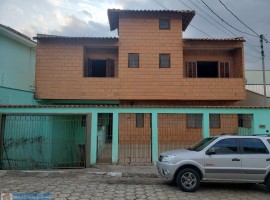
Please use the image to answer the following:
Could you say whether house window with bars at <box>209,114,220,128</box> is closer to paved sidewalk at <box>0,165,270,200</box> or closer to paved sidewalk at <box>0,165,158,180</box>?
paved sidewalk at <box>0,165,158,180</box>

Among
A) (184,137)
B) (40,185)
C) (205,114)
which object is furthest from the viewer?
(184,137)

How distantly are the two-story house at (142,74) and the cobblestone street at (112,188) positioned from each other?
29.3 feet

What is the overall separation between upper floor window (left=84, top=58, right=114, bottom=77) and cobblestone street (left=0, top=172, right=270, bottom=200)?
1145 centimetres

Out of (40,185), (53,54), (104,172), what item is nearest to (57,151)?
(104,172)

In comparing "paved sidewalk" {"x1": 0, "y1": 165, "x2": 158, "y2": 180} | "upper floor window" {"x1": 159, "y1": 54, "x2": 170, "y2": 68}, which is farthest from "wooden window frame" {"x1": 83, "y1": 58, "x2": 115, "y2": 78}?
"paved sidewalk" {"x1": 0, "y1": 165, "x2": 158, "y2": 180}

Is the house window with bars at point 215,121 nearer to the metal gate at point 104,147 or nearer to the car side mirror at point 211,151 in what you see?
the metal gate at point 104,147

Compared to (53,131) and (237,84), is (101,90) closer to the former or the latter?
(53,131)

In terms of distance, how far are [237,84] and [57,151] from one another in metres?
13.3

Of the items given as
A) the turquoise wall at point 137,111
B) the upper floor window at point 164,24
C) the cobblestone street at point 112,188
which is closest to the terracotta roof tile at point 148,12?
the upper floor window at point 164,24

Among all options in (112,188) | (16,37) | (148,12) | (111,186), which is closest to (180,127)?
(148,12)

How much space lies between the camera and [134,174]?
31.2 ft

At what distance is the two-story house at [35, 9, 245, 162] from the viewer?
1836 centimetres

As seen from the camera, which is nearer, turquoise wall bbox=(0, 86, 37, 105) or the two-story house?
turquoise wall bbox=(0, 86, 37, 105)

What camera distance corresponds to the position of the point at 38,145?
11703 mm
